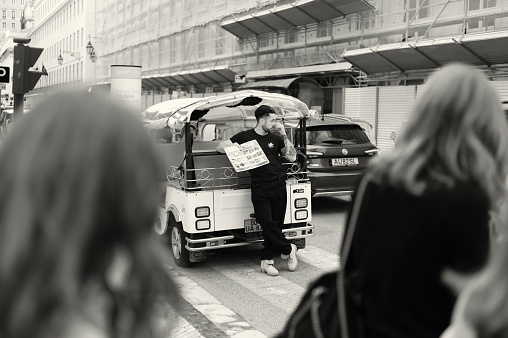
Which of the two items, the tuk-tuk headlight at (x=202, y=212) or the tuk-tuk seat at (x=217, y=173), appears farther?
the tuk-tuk seat at (x=217, y=173)

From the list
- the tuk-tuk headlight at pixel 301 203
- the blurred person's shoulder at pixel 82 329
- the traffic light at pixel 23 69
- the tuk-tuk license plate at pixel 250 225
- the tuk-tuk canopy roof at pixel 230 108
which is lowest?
the tuk-tuk license plate at pixel 250 225

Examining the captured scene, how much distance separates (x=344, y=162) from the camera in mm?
12625

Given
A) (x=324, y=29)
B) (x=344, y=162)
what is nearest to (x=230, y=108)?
(x=344, y=162)

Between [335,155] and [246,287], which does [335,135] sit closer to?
[335,155]

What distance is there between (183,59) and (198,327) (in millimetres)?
37589

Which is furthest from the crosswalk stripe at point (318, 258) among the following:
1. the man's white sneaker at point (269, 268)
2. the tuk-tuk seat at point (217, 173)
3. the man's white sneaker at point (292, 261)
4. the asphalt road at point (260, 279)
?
the tuk-tuk seat at point (217, 173)

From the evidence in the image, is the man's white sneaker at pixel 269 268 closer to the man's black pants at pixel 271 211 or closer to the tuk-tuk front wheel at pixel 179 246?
the man's black pants at pixel 271 211

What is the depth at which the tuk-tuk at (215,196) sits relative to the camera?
828 cm

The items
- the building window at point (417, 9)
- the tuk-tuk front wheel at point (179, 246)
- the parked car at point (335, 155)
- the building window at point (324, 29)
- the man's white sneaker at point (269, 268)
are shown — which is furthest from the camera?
the building window at point (324, 29)

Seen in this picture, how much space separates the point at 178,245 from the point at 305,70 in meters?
19.7

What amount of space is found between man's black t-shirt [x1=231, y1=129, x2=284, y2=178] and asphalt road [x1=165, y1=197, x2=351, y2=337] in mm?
1243

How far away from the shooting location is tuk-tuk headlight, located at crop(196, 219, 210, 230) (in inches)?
323

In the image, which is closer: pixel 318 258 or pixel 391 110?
pixel 318 258

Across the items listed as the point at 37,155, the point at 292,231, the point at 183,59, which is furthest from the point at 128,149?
the point at 183,59
